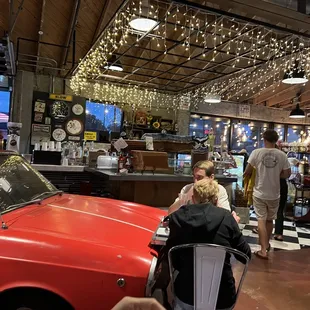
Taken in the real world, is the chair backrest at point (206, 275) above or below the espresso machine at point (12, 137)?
below

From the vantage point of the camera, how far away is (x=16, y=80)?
10195 millimetres

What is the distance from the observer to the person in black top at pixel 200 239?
78.5 inches

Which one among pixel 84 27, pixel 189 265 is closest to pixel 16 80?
pixel 84 27

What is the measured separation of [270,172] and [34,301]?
3.44 meters

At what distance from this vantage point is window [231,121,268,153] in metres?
14.4

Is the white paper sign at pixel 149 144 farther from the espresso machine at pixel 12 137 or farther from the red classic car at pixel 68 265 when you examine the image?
the red classic car at pixel 68 265

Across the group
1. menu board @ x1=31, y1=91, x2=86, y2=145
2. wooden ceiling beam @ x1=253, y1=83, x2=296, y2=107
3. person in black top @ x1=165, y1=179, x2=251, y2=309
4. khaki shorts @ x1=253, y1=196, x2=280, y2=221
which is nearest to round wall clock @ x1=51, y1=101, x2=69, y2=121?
menu board @ x1=31, y1=91, x2=86, y2=145

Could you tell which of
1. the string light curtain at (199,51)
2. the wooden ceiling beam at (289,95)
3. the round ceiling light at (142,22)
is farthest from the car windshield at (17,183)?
the wooden ceiling beam at (289,95)

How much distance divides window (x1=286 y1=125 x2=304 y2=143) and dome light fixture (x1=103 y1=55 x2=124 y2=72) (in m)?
9.50

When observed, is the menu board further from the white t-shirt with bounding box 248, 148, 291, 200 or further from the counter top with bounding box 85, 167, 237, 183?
the white t-shirt with bounding box 248, 148, 291, 200

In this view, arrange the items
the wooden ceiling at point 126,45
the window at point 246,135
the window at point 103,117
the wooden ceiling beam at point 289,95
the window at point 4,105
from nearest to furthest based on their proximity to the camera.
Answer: the wooden ceiling at point 126,45, the window at point 4,105, the window at point 103,117, the wooden ceiling beam at point 289,95, the window at point 246,135

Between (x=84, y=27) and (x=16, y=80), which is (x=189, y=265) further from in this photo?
(x=16, y=80)

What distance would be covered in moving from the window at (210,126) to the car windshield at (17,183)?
35.8 ft

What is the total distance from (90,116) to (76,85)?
115cm
